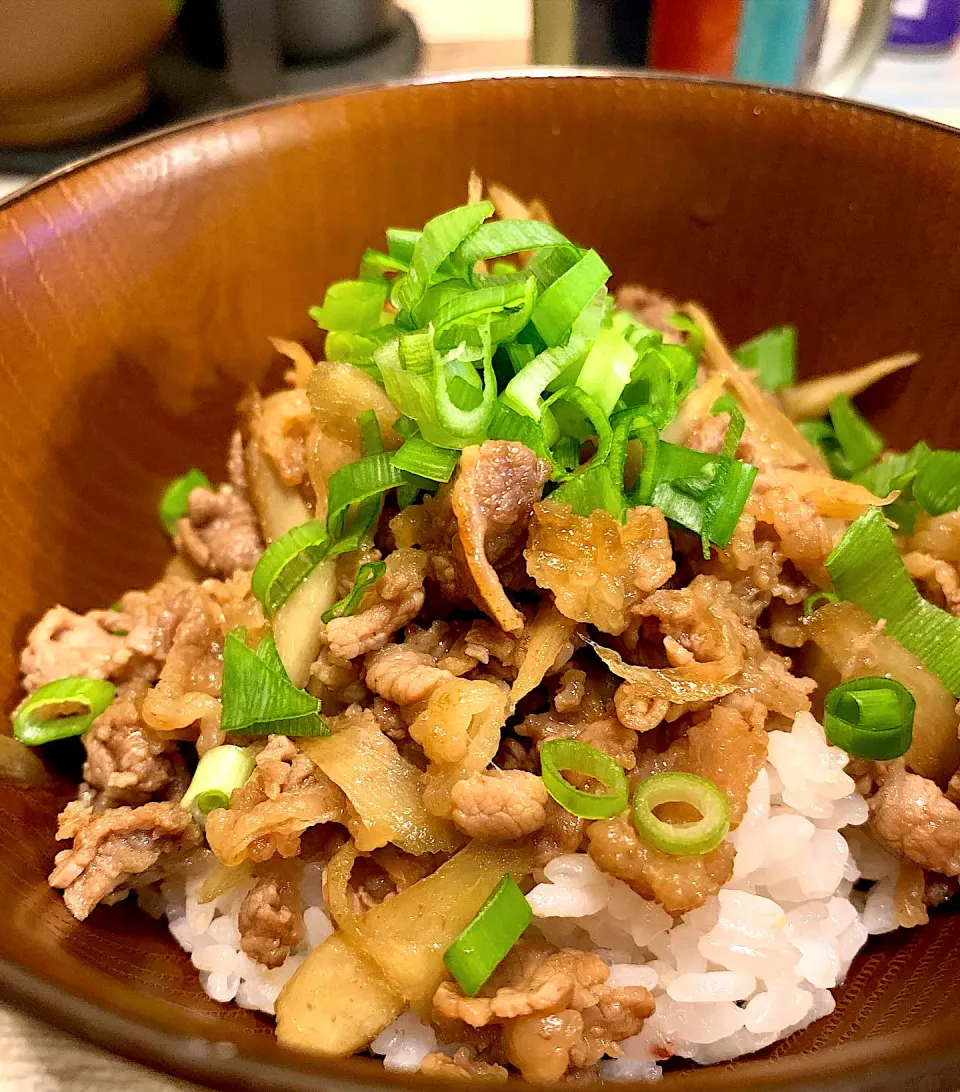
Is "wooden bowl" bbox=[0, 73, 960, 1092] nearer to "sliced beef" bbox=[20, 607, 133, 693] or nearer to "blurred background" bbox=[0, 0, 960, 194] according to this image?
"sliced beef" bbox=[20, 607, 133, 693]

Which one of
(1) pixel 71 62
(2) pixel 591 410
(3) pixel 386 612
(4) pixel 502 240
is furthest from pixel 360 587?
(1) pixel 71 62

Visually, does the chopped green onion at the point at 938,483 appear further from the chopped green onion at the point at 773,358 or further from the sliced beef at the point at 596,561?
the sliced beef at the point at 596,561

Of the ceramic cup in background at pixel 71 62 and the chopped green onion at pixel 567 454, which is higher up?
the ceramic cup in background at pixel 71 62

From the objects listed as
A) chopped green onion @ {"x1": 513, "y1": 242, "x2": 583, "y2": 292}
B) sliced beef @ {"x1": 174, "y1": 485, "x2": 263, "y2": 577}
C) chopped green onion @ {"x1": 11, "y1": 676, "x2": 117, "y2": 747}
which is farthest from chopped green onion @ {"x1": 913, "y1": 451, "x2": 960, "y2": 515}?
chopped green onion @ {"x1": 11, "y1": 676, "x2": 117, "y2": 747}

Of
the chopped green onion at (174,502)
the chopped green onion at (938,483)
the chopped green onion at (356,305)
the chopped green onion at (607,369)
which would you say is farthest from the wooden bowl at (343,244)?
the chopped green onion at (607,369)

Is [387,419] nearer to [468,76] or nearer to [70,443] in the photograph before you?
[70,443]

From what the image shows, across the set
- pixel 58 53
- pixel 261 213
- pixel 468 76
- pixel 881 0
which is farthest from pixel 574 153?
pixel 58 53
